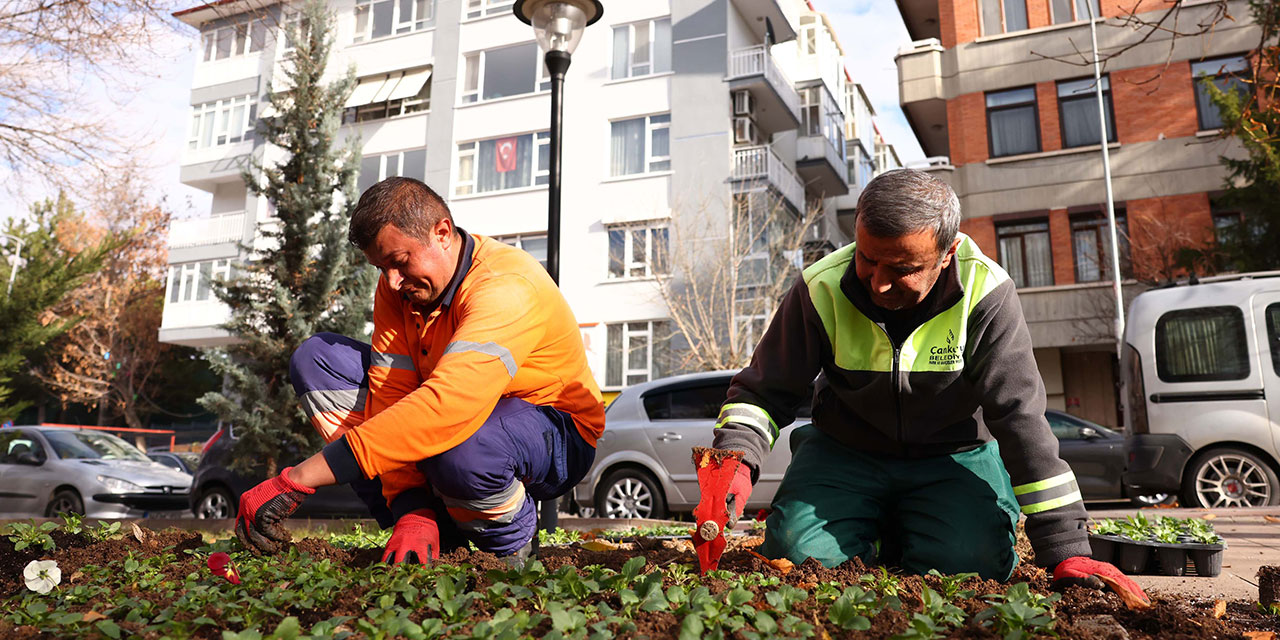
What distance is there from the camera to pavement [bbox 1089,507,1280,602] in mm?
3422

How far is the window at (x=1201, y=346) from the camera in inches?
346

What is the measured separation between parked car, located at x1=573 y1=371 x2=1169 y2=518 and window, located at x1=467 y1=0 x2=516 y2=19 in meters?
20.9

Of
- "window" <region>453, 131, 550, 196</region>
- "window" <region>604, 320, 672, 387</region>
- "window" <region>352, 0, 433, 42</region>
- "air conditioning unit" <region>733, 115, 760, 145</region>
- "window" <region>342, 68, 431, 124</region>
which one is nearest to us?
"window" <region>604, 320, 672, 387</region>

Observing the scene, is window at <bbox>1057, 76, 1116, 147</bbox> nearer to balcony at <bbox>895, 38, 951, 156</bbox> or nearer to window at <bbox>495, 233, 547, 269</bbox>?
balcony at <bbox>895, 38, 951, 156</bbox>

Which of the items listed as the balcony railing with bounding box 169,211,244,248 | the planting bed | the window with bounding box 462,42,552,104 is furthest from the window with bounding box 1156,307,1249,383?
the balcony railing with bounding box 169,211,244,248

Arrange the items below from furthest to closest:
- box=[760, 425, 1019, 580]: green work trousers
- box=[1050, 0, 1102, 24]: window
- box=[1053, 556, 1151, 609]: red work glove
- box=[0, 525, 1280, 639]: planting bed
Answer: box=[1050, 0, 1102, 24]: window, box=[760, 425, 1019, 580]: green work trousers, box=[1053, 556, 1151, 609]: red work glove, box=[0, 525, 1280, 639]: planting bed

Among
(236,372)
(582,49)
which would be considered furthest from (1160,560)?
(582,49)

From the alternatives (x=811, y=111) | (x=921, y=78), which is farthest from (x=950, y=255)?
(x=811, y=111)

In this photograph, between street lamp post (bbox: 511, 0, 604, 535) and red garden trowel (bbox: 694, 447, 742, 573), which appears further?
street lamp post (bbox: 511, 0, 604, 535)

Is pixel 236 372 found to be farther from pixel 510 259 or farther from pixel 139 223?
pixel 139 223

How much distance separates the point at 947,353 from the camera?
307 centimetres

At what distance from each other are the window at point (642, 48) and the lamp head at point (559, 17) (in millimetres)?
17600

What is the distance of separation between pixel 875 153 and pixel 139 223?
3376cm

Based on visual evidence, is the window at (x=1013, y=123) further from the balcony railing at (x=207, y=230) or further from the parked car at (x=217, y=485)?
the balcony railing at (x=207, y=230)
